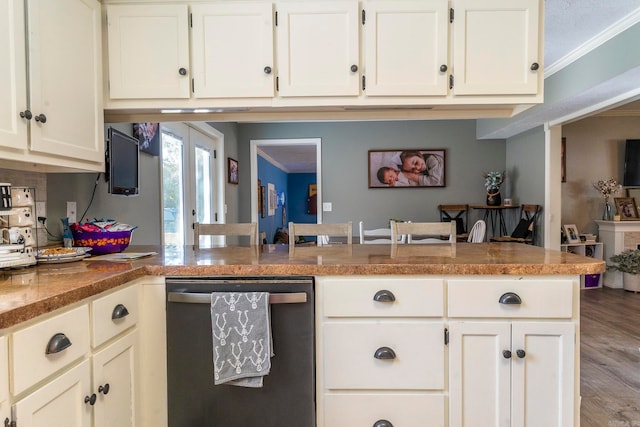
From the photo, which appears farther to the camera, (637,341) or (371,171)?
(371,171)

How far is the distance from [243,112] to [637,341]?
353 centimetres

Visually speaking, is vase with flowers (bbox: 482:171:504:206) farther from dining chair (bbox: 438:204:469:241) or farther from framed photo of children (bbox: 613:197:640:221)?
framed photo of children (bbox: 613:197:640:221)

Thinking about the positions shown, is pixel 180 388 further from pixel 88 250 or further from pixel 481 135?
pixel 481 135

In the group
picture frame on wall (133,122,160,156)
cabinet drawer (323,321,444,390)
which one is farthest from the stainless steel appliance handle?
picture frame on wall (133,122,160,156)

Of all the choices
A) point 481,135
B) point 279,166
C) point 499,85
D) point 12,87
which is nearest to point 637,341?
point 499,85

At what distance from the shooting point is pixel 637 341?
3.04 meters

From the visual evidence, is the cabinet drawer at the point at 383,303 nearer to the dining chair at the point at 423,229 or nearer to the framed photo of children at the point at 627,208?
the dining chair at the point at 423,229

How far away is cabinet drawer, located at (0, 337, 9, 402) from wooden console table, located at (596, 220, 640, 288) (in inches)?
240

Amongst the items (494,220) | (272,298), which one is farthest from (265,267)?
(494,220)

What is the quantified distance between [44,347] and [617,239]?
20.0 feet

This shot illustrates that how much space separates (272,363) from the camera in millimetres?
1449

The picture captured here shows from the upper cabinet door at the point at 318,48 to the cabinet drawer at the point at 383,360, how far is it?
1.07 meters

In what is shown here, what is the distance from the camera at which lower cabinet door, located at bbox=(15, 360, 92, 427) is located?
925 mm

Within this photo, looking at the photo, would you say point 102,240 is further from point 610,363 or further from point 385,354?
point 610,363
